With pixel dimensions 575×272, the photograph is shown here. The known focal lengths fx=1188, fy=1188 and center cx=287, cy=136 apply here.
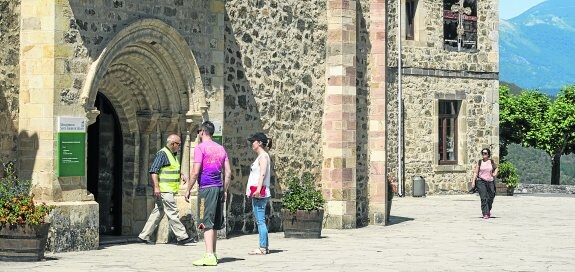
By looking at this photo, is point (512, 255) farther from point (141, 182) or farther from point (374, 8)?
point (374, 8)

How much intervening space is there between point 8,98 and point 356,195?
770 centimetres

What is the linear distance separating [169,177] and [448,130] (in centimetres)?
1891

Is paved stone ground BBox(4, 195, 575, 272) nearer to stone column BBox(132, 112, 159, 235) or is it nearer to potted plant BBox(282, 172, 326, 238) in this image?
potted plant BBox(282, 172, 326, 238)

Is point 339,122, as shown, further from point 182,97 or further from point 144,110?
point 144,110

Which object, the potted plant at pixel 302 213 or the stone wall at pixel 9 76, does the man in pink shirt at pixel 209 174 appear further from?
the potted plant at pixel 302 213

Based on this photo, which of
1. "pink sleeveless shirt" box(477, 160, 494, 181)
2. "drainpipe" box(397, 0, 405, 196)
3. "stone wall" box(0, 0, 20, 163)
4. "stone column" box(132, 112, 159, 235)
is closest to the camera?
"stone wall" box(0, 0, 20, 163)

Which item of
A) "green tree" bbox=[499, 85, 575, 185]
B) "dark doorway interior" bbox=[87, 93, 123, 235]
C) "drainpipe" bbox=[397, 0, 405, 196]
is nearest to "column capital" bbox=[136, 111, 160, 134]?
"dark doorway interior" bbox=[87, 93, 123, 235]

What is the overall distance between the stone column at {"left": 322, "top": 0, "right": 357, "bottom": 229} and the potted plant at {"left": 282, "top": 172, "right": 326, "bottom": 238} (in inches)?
73.2

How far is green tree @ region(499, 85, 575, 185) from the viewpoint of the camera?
4100 centimetres

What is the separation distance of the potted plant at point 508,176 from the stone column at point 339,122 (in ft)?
49.9

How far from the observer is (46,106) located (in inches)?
603

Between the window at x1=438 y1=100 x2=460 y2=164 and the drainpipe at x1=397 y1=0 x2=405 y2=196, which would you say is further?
the window at x1=438 y1=100 x2=460 y2=164

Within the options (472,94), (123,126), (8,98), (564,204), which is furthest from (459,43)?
(8,98)

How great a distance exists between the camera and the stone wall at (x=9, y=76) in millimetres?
15422
